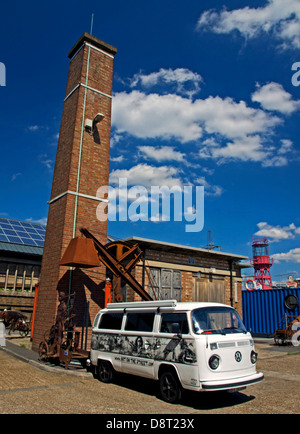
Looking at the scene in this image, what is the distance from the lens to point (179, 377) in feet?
20.5

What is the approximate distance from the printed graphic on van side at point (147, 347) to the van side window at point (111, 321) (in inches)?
7.5

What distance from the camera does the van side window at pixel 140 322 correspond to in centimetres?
739

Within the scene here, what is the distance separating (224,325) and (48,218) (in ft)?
31.0

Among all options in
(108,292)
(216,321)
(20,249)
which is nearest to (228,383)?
(216,321)

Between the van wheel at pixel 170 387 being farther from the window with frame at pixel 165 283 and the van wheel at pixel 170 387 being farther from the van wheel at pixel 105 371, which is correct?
the window with frame at pixel 165 283

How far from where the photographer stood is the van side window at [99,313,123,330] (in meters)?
8.29

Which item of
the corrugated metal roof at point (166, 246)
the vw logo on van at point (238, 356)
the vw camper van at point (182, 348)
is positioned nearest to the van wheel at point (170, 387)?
the vw camper van at point (182, 348)

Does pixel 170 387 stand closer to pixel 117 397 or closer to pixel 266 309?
pixel 117 397

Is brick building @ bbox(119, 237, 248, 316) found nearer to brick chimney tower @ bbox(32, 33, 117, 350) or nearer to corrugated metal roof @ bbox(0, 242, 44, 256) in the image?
brick chimney tower @ bbox(32, 33, 117, 350)

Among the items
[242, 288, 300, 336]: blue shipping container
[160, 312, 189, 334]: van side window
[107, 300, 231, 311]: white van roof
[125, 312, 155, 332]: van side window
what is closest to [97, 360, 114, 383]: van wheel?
[125, 312, 155, 332]: van side window

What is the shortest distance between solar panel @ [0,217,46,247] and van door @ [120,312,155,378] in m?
19.4

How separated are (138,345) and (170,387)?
4.07ft
